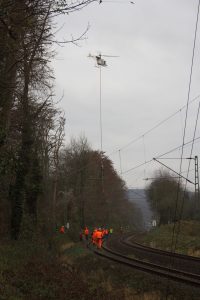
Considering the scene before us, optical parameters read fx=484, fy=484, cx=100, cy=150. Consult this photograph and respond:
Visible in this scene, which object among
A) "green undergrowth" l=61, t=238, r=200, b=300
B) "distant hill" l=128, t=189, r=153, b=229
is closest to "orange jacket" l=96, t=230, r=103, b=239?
"green undergrowth" l=61, t=238, r=200, b=300

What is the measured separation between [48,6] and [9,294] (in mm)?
6364

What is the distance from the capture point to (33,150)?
2962 cm

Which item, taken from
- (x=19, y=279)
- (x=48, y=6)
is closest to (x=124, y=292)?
(x=19, y=279)

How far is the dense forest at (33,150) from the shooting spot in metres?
8.98

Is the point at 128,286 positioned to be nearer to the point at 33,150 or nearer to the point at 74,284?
the point at 74,284

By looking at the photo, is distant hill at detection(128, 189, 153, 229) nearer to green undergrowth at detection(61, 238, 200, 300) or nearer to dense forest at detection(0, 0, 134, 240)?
dense forest at detection(0, 0, 134, 240)

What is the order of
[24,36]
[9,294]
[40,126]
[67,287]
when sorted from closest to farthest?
1. [24,36]
2. [9,294]
3. [67,287]
4. [40,126]

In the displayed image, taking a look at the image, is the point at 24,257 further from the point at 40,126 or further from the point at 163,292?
the point at 40,126

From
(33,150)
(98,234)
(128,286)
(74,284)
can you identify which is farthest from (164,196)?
(74,284)

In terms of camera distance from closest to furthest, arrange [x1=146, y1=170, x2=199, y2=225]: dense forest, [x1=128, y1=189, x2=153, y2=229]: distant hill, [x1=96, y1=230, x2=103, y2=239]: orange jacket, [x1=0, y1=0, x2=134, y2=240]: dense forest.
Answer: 1. [x1=0, y1=0, x2=134, y2=240]: dense forest
2. [x1=96, y1=230, x2=103, y2=239]: orange jacket
3. [x1=146, y1=170, x2=199, y2=225]: dense forest
4. [x1=128, y1=189, x2=153, y2=229]: distant hill

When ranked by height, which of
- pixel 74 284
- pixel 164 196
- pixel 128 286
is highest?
pixel 164 196

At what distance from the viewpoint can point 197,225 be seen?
47.5 meters

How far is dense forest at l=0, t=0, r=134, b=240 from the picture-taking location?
29.4 ft

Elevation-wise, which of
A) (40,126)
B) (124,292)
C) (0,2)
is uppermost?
(40,126)
